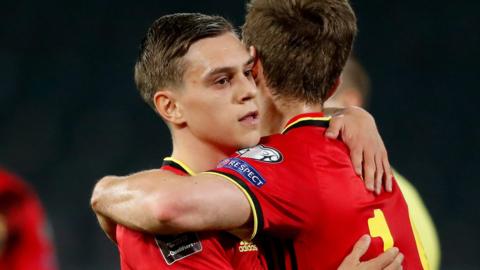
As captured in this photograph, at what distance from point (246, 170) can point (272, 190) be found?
8cm

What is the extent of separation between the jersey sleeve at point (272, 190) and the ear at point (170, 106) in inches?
8.4

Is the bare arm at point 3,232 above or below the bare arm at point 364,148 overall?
below

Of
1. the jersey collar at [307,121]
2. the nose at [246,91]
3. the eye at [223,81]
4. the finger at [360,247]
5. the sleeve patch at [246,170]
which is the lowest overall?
the finger at [360,247]

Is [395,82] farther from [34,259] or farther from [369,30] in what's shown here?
[34,259]

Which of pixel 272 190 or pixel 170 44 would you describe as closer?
pixel 272 190

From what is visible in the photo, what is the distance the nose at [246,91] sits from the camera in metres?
2.28

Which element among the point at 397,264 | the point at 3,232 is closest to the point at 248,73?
Answer: the point at 397,264

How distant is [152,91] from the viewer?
237 cm

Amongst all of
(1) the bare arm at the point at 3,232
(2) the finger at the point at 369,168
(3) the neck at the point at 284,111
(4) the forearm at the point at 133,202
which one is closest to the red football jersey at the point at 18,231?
(1) the bare arm at the point at 3,232

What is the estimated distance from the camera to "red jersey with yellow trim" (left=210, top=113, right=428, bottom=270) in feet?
7.00

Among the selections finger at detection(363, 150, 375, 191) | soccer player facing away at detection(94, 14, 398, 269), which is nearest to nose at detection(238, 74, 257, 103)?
soccer player facing away at detection(94, 14, 398, 269)

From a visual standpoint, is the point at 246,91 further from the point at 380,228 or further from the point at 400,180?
the point at 400,180

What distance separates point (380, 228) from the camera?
7.47ft

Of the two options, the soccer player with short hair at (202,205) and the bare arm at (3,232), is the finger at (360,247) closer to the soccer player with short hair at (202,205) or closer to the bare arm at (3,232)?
the soccer player with short hair at (202,205)
